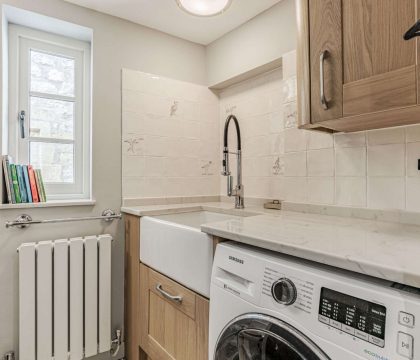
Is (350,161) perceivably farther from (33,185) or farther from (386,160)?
(33,185)

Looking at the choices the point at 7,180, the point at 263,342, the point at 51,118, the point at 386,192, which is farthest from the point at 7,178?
the point at 386,192

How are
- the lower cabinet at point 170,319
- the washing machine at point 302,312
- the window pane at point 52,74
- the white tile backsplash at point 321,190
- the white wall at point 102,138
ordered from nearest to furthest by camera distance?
the washing machine at point 302,312 → the lower cabinet at point 170,319 → the white tile backsplash at point 321,190 → the white wall at point 102,138 → the window pane at point 52,74

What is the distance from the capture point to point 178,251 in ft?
3.88

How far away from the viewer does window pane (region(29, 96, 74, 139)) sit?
1648 mm

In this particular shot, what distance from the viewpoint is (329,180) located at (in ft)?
4.37

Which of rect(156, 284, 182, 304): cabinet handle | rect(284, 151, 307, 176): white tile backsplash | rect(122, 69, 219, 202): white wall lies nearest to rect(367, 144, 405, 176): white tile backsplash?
rect(284, 151, 307, 176): white tile backsplash

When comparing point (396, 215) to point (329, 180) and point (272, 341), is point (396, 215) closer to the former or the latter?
point (329, 180)

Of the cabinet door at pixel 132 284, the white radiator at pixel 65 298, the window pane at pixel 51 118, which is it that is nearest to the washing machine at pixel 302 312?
the cabinet door at pixel 132 284

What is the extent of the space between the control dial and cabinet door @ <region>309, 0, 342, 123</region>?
0.59 metres

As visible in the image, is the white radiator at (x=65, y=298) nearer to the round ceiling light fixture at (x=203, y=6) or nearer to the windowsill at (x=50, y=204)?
the windowsill at (x=50, y=204)

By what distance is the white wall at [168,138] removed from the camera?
1.77m

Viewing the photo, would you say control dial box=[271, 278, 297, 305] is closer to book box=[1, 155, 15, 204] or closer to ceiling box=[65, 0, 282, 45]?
book box=[1, 155, 15, 204]

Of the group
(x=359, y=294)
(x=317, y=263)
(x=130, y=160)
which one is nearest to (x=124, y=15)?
(x=130, y=160)

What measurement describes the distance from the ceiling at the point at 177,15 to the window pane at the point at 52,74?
1.20 feet
